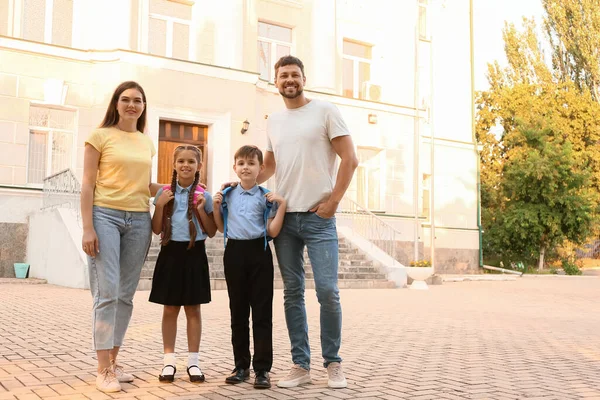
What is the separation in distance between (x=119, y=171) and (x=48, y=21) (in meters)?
15.1

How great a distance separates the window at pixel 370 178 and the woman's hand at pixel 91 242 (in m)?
20.3

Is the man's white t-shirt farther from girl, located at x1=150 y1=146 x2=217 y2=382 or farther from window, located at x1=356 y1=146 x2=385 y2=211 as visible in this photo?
window, located at x1=356 y1=146 x2=385 y2=211

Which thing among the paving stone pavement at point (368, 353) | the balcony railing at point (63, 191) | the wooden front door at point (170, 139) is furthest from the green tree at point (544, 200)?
the balcony railing at point (63, 191)

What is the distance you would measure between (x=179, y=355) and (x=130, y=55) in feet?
44.0

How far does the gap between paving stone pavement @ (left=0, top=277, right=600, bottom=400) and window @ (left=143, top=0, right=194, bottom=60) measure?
9.89 metres

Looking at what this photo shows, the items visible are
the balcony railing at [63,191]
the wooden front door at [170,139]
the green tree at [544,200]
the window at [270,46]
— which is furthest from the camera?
the green tree at [544,200]

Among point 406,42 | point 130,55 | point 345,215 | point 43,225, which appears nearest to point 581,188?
point 406,42

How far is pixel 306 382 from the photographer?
4.93m

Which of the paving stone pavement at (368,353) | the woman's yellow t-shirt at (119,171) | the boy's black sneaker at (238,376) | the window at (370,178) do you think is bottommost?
the paving stone pavement at (368,353)

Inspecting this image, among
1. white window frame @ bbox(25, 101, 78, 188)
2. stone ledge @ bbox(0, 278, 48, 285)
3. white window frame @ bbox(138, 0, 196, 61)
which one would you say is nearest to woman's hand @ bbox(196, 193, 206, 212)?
stone ledge @ bbox(0, 278, 48, 285)

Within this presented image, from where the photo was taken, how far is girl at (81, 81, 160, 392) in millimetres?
4594

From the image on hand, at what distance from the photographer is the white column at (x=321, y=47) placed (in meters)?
22.8

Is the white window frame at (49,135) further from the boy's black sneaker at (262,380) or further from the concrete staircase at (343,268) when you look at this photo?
the boy's black sneaker at (262,380)

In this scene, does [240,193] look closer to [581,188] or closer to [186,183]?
[186,183]
